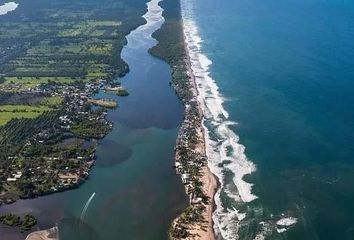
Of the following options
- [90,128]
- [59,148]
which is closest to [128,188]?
[59,148]

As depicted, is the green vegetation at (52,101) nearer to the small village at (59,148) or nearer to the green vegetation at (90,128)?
the small village at (59,148)

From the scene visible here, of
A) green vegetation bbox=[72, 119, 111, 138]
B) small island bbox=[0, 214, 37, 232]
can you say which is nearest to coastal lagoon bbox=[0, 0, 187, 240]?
small island bbox=[0, 214, 37, 232]

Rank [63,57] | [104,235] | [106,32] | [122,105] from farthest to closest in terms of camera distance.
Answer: [106,32] → [63,57] → [122,105] → [104,235]

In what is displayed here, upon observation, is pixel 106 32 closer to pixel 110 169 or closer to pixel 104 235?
pixel 110 169

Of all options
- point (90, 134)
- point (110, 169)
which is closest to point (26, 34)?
point (90, 134)

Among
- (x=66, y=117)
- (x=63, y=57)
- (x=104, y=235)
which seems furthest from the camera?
(x=63, y=57)

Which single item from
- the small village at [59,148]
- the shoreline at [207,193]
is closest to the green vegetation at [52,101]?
the small village at [59,148]

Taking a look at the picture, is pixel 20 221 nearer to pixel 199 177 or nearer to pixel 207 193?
pixel 207 193
